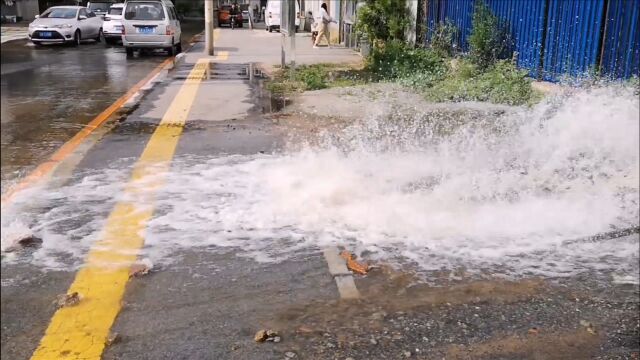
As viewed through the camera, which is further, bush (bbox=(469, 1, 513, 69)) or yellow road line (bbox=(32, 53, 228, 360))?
bush (bbox=(469, 1, 513, 69))

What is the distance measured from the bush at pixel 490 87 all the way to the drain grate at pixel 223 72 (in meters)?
4.92

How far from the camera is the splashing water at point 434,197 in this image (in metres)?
4.20

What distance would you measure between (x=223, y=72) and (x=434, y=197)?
10554mm

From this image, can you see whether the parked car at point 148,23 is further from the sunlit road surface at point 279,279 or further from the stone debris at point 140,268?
the stone debris at point 140,268

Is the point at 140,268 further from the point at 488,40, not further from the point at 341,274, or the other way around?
the point at 488,40

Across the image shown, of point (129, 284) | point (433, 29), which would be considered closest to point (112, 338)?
point (129, 284)

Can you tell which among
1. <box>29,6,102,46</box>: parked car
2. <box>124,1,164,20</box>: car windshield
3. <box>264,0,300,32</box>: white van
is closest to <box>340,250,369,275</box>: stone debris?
<box>124,1,164,20</box>: car windshield

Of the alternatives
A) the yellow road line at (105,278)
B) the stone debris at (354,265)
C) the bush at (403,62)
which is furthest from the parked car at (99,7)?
the bush at (403,62)

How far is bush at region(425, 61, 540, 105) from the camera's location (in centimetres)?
927

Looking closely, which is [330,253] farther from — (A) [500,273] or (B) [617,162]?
(B) [617,162]

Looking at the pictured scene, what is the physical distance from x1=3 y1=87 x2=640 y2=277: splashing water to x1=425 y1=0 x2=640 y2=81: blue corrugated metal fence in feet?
3.72

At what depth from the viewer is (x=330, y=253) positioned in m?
4.13

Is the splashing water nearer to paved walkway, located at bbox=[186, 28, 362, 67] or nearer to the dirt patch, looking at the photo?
the dirt patch

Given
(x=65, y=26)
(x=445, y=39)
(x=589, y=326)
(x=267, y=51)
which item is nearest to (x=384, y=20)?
(x=445, y=39)
